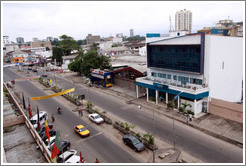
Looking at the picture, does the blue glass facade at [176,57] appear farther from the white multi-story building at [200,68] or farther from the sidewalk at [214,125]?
the sidewalk at [214,125]

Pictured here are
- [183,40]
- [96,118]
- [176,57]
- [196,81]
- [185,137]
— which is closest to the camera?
[185,137]

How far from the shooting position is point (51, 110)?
117ft

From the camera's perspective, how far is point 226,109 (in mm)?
26953

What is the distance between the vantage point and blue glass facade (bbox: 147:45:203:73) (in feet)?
95.4

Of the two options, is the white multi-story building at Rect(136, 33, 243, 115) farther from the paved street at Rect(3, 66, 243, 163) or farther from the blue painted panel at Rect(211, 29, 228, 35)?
the paved street at Rect(3, 66, 243, 163)

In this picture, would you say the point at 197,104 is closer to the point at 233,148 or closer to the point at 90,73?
the point at 233,148

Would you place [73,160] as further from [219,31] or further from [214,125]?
[219,31]

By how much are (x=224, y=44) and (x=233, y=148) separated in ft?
53.1

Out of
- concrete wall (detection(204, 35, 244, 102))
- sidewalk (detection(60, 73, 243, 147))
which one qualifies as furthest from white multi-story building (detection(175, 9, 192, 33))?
sidewalk (detection(60, 73, 243, 147))

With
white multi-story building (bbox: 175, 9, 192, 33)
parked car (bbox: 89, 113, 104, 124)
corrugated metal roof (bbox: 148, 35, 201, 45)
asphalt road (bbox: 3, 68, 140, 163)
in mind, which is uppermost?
white multi-story building (bbox: 175, 9, 192, 33)

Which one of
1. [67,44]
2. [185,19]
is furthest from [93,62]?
[185,19]

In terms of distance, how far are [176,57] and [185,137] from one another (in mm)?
14404

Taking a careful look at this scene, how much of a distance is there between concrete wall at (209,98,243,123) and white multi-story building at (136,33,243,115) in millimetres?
913

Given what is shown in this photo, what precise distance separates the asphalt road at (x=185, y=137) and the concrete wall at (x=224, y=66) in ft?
27.3
